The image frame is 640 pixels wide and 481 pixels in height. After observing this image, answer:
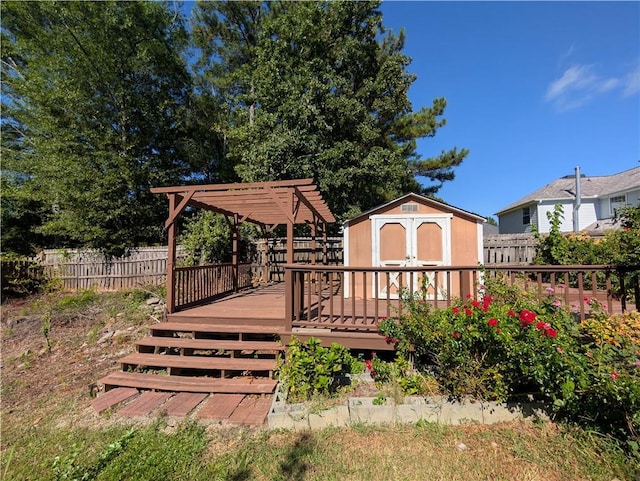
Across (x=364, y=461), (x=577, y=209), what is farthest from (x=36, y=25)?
(x=577, y=209)

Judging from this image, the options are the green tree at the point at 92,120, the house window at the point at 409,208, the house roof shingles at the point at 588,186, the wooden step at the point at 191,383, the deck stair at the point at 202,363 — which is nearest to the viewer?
the wooden step at the point at 191,383

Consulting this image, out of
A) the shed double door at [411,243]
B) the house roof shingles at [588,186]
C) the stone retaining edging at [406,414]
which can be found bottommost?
the stone retaining edging at [406,414]

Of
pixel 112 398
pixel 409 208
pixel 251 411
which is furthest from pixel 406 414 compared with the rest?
pixel 409 208

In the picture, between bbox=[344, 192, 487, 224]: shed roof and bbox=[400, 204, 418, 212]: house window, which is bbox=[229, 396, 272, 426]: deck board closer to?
bbox=[344, 192, 487, 224]: shed roof

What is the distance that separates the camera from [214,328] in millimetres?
4535

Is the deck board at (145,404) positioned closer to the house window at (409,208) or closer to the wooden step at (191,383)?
the wooden step at (191,383)

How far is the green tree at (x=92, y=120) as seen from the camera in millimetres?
10266

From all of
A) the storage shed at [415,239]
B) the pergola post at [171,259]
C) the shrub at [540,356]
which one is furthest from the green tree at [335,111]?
the shrub at [540,356]

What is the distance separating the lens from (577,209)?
1692 cm

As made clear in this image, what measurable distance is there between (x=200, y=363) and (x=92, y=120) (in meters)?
11.9

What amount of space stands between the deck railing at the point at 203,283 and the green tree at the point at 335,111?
175 inches

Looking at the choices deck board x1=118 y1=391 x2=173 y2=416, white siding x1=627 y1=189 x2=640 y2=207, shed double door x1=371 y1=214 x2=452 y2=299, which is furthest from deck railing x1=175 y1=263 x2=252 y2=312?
white siding x1=627 y1=189 x2=640 y2=207

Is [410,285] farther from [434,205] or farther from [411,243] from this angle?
[434,205]

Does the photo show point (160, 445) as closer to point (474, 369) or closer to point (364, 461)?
point (364, 461)
